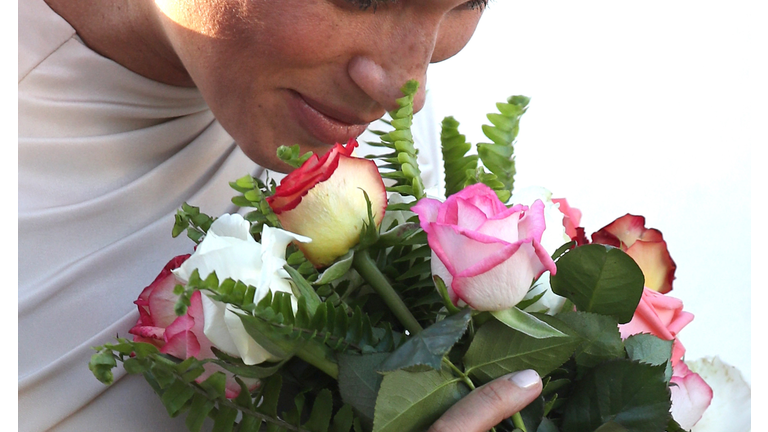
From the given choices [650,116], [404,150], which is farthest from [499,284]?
[650,116]

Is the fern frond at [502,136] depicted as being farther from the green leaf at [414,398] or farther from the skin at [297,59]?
the green leaf at [414,398]

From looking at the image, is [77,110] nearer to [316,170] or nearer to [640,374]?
[316,170]

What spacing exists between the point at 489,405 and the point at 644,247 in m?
0.22

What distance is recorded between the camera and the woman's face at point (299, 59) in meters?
0.56

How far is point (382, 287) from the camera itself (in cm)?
44

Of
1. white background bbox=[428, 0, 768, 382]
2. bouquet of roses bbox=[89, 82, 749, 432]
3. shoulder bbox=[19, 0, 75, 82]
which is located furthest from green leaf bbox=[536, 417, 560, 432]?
white background bbox=[428, 0, 768, 382]

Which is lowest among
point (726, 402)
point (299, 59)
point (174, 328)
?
point (726, 402)

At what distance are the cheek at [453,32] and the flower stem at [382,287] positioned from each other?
11.9 inches

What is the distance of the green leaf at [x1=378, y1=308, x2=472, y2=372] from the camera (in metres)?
0.36

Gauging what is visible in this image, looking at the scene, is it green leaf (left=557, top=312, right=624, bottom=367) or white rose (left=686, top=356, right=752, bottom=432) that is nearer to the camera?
green leaf (left=557, top=312, right=624, bottom=367)

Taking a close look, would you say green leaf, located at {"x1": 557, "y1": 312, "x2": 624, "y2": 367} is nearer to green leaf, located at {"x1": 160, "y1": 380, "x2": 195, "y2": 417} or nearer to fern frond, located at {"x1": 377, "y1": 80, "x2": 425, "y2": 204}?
fern frond, located at {"x1": 377, "y1": 80, "x2": 425, "y2": 204}

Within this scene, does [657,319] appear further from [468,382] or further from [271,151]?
[271,151]

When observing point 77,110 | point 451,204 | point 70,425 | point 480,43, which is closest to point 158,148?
point 77,110

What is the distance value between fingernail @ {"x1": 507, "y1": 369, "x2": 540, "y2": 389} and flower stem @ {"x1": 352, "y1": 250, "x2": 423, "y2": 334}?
62 millimetres
